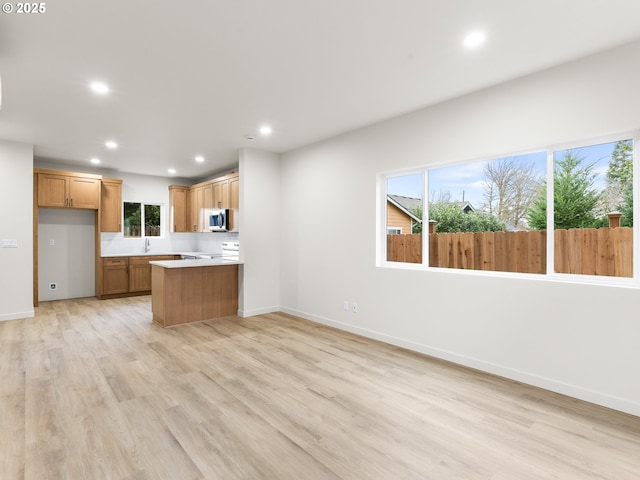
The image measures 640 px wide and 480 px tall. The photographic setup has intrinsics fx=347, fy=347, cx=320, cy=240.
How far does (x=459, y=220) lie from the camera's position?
12.4ft

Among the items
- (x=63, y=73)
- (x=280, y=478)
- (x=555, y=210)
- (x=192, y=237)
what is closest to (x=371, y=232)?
(x=555, y=210)

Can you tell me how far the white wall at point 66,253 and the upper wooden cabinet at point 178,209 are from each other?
1528 mm

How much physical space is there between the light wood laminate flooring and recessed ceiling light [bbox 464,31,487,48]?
2.73m

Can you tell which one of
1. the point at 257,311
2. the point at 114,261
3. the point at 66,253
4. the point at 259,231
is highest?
the point at 259,231

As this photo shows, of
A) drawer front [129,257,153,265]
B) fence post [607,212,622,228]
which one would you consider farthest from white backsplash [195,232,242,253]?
fence post [607,212,622,228]

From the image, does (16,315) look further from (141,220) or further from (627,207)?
(627,207)

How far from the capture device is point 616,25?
7.70ft

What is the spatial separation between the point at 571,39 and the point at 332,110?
7.24 ft

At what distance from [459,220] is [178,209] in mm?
6402

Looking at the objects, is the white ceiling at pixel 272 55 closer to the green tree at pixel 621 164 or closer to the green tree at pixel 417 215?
the green tree at pixel 621 164

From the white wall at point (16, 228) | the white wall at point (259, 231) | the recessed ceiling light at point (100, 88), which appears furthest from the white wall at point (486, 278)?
the white wall at point (16, 228)

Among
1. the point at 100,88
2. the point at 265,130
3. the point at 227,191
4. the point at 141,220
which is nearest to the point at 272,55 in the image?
the point at 100,88

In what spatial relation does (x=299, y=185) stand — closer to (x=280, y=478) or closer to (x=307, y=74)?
(x=307, y=74)

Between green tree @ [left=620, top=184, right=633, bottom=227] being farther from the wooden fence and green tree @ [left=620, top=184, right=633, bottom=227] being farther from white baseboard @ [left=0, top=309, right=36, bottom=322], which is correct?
white baseboard @ [left=0, top=309, right=36, bottom=322]
